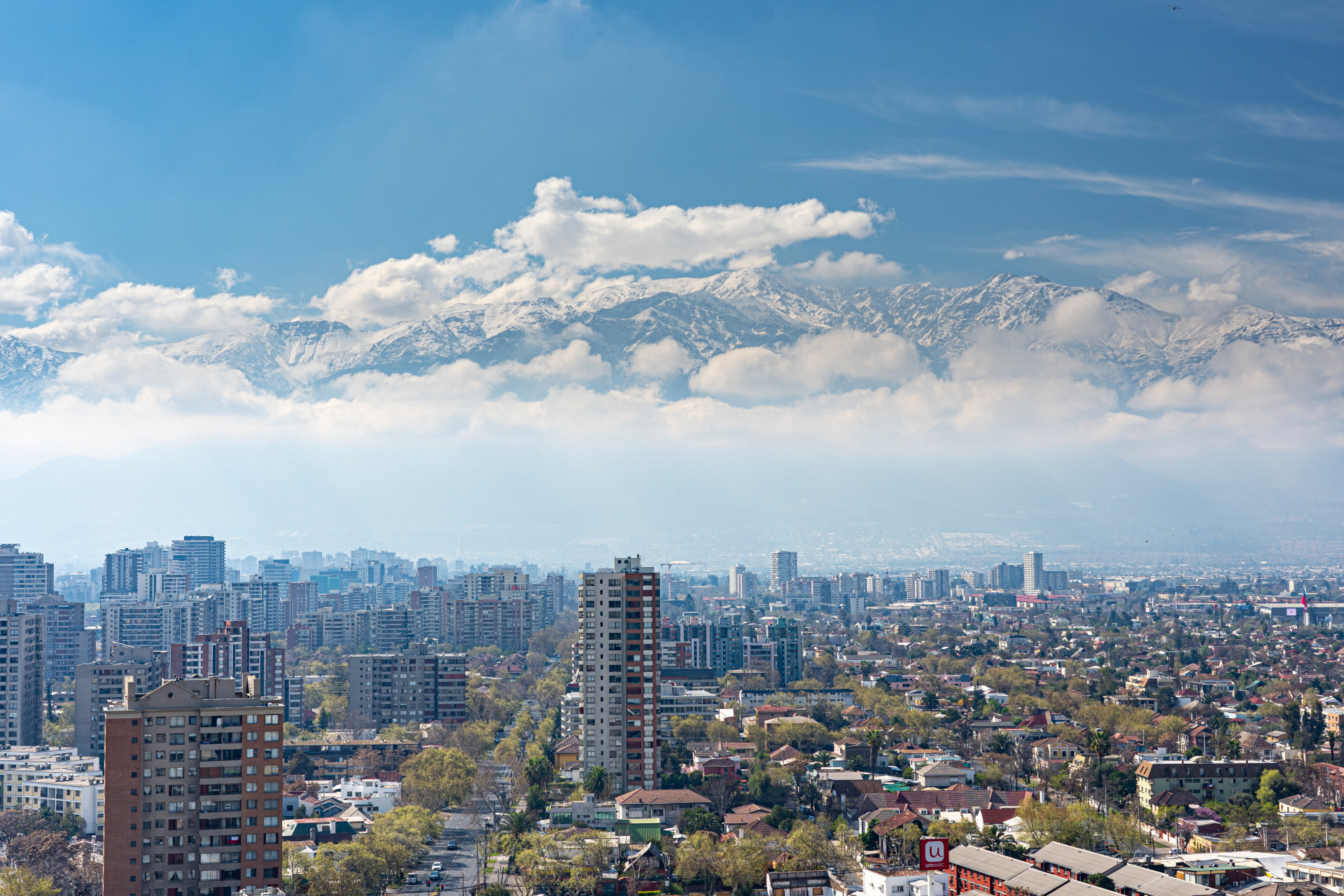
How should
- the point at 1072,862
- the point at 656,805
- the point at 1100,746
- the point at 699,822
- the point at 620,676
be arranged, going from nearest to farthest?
the point at 1072,862 → the point at 699,822 → the point at 656,805 → the point at 620,676 → the point at 1100,746

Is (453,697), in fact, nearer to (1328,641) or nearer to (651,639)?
(651,639)

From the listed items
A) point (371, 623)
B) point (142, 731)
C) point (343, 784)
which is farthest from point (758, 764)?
point (371, 623)

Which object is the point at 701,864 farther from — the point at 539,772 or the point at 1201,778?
the point at 1201,778

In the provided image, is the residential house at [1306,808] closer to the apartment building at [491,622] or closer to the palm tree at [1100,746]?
the palm tree at [1100,746]

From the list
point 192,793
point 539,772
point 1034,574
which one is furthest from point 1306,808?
point 1034,574

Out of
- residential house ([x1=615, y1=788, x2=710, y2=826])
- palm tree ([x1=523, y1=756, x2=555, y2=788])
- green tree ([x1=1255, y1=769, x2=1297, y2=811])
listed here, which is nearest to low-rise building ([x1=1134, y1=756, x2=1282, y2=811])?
green tree ([x1=1255, y1=769, x2=1297, y2=811])

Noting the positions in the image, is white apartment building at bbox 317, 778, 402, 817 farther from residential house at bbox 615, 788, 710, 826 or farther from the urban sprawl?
residential house at bbox 615, 788, 710, 826
